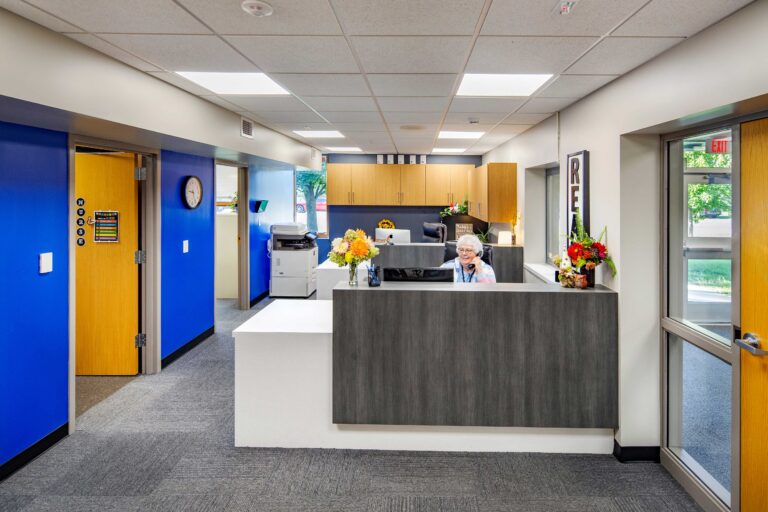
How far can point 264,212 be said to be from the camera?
735 cm

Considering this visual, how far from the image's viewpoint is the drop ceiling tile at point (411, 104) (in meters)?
3.55

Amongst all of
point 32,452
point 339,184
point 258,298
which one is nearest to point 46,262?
point 32,452

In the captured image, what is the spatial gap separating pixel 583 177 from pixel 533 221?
2.02 metres

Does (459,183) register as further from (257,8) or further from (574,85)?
(257,8)

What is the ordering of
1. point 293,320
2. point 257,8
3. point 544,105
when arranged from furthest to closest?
point 544,105 < point 293,320 < point 257,8

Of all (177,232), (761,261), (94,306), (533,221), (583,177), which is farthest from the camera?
(533,221)

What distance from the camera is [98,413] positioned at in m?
3.41

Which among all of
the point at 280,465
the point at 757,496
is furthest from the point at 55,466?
the point at 757,496

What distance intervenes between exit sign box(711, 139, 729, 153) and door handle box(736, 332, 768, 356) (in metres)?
0.85

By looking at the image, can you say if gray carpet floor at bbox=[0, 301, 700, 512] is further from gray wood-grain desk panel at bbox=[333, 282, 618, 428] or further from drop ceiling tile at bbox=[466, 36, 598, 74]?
drop ceiling tile at bbox=[466, 36, 598, 74]

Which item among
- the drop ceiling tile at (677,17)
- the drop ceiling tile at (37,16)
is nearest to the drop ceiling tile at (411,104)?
the drop ceiling tile at (677,17)

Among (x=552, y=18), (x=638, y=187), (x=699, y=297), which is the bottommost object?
(x=699, y=297)

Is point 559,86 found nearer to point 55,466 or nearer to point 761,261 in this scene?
point 761,261

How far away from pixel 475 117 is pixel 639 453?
111 inches
